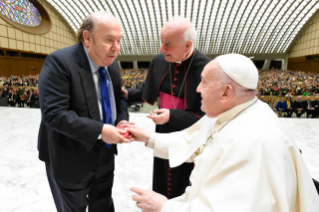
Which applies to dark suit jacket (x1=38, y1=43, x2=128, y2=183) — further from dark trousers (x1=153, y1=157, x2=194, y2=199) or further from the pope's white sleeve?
dark trousers (x1=153, y1=157, x2=194, y2=199)

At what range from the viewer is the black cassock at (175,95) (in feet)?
7.39

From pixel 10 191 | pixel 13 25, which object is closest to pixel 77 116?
pixel 10 191

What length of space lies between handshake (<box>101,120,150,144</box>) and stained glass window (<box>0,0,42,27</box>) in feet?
93.9

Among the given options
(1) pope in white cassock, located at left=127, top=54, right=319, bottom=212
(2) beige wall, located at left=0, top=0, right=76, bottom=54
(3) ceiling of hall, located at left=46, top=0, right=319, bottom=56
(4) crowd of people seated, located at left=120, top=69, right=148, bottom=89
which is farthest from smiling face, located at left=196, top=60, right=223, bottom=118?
(3) ceiling of hall, located at left=46, top=0, right=319, bottom=56

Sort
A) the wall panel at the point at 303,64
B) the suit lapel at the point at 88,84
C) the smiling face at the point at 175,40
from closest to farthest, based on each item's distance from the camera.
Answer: the suit lapel at the point at 88,84, the smiling face at the point at 175,40, the wall panel at the point at 303,64

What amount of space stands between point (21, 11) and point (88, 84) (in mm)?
30482

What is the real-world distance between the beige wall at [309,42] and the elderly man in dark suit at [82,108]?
Result: 3604cm

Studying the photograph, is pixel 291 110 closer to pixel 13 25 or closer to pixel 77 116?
pixel 77 116

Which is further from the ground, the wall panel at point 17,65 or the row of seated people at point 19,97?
the wall panel at point 17,65

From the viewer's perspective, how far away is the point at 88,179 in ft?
6.16

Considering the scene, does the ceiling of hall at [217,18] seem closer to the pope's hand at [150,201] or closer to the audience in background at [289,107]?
the audience in background at [289,107]

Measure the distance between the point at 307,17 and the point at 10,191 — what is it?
4042 centimetres

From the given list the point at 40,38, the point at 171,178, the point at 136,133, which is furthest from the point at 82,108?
the point at 40,38

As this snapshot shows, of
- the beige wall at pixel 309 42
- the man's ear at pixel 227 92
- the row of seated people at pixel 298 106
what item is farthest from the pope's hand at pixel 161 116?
the beige wall at pixel 309 42
